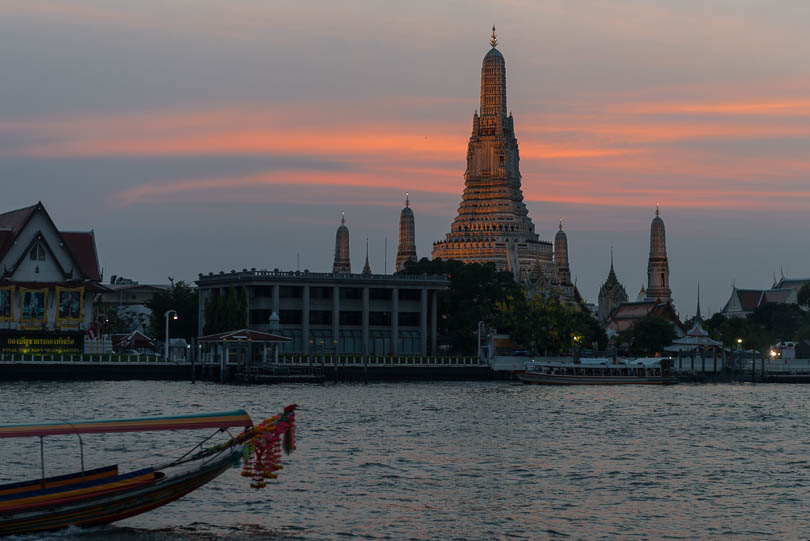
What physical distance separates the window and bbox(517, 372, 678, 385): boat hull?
1798 inches

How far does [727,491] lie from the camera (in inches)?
1587

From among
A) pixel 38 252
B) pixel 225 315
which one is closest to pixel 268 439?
pixel 225 315

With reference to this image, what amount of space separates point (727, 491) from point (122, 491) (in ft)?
64.7

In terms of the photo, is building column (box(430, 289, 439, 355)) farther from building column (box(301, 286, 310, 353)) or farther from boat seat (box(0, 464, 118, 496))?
boat seat (box(0, 464, 118, 496))

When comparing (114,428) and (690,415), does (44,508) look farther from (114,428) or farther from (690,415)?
(690,415)

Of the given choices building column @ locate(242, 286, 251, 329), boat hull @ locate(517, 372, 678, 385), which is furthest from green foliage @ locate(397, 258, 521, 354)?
building column @ locate(242, 286, 251, 329)

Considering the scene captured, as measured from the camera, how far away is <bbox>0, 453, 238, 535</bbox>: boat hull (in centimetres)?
2966

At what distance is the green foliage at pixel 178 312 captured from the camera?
453 feet

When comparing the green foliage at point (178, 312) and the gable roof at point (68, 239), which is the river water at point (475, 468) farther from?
the green foliage at point (178, 312)

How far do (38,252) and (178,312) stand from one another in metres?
23.2

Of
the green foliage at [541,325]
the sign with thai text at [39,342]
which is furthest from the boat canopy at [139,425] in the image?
the green foliage at [541,325]

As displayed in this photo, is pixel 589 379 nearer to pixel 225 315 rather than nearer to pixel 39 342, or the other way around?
pixel 225 315

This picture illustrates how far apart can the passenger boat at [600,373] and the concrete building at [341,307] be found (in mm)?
20044

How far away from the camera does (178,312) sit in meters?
138
